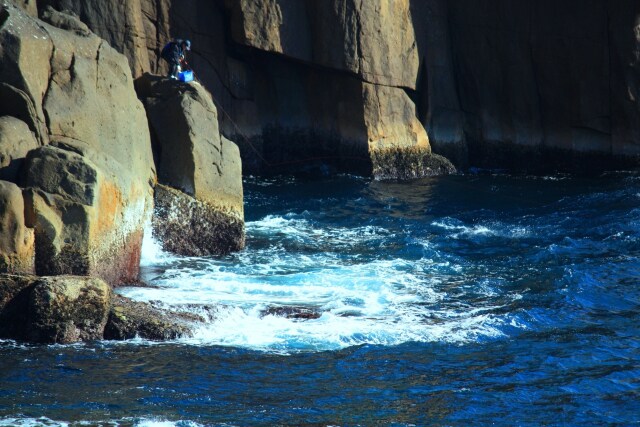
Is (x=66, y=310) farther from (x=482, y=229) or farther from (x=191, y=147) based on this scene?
(x=482, y=229)

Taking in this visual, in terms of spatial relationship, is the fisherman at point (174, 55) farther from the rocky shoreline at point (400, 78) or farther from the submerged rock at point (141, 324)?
the submerged rock at point (141, 324)

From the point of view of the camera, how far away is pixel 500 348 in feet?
35.4

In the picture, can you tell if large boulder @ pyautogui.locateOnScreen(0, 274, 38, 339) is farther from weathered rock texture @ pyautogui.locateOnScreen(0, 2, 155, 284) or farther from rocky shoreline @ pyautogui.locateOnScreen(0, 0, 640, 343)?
rocky shoreline @ pyautogui.locateOnScreen(0, 0, 640, 343)

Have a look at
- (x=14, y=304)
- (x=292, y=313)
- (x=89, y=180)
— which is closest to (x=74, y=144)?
(x=89, y=180)

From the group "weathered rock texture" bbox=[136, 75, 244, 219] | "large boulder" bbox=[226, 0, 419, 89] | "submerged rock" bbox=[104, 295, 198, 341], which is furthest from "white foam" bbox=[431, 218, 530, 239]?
"submerged rock" bbox=[104, 295, 198, 341]

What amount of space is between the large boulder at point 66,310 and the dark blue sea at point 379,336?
231mm

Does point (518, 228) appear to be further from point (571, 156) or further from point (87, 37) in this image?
point (87, 37)

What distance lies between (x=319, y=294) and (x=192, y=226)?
278 cm

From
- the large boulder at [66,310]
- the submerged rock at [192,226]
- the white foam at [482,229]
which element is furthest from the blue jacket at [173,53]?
the large boulder at [66,310]

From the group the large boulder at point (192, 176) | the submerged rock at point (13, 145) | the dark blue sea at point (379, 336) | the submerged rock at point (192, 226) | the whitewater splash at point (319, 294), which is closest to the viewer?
the dark blue sea at point (379, 336)

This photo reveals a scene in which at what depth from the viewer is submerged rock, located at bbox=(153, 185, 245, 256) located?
14.3 meters

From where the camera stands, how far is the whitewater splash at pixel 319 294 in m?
11.1

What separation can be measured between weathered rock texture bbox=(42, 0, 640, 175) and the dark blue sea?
4713 millimetres

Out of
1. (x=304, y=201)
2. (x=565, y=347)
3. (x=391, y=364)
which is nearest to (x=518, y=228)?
(x=304, y=201)
